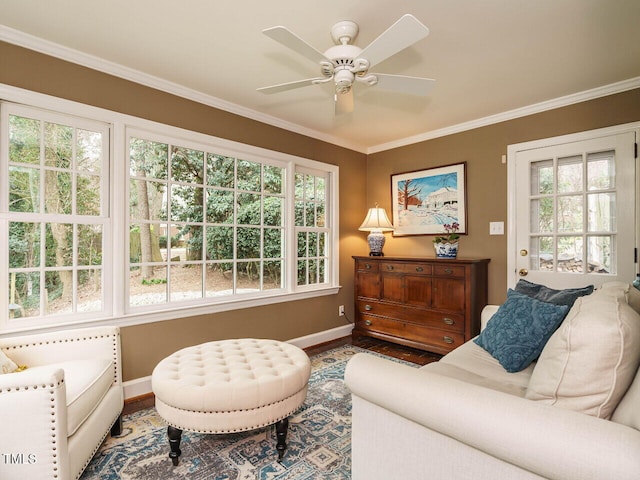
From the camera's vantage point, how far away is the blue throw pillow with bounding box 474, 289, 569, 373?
173 cm

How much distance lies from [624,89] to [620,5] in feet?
4.06

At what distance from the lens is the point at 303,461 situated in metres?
1.82

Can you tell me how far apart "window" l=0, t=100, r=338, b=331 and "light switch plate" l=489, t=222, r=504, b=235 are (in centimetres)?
203

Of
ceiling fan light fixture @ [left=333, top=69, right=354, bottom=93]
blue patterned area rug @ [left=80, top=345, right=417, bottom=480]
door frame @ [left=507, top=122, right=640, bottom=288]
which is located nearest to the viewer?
blue patterned area rug @ [left=80, top=345, right=417, bottom=480]

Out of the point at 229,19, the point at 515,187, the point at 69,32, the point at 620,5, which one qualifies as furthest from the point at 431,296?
the point at 69,32

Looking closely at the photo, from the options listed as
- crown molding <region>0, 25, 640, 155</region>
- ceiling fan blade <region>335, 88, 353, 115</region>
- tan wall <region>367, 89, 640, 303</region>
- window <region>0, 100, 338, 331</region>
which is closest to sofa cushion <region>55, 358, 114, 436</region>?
window <region>0, 100, 338, 331</region>

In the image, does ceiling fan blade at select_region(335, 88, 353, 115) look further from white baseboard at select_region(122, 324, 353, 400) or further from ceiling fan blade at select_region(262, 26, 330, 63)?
white baseboard at select_region(122, 324, 353, 400)

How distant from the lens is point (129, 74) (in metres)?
2.50

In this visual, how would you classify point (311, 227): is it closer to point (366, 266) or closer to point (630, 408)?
point (366, 266)

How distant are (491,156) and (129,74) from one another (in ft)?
10.9

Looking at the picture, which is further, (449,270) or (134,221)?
(449,270)

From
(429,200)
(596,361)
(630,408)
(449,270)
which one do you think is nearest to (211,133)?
(429,200)

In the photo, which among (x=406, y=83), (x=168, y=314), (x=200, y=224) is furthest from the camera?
(x=200, y=224)

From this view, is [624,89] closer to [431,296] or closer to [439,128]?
[439,128]
